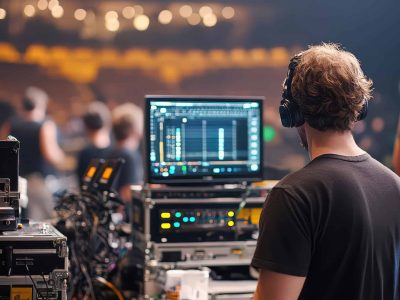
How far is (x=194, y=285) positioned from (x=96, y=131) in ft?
6.68

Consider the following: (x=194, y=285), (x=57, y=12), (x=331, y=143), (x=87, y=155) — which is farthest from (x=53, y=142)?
(x=331, y=143)

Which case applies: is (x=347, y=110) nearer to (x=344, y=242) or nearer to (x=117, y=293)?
(x=344, y=242)

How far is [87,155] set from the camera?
18.1ft

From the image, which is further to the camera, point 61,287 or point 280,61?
point 280,61

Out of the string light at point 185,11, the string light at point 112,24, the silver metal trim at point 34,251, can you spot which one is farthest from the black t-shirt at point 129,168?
the silver metal trim at point 34,251

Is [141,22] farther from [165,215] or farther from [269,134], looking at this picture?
[165,215]

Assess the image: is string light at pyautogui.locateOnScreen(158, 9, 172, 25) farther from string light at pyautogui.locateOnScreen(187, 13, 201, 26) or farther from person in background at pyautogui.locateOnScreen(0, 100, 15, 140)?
person in background at pyautogui.locateOnScreen(0, 100, 15, 140)

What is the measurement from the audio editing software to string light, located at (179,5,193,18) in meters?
1.86

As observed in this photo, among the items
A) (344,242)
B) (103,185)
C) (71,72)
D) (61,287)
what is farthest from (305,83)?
(71,72)

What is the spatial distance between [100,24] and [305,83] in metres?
3.78

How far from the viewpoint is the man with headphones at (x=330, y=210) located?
1873 mm

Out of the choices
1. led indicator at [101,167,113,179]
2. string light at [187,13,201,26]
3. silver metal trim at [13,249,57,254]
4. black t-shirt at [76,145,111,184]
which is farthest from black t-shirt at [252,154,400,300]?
string light at [187,13,201,26]

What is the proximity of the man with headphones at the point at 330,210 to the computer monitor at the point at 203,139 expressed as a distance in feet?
6.44

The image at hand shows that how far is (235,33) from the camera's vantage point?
5.89m
